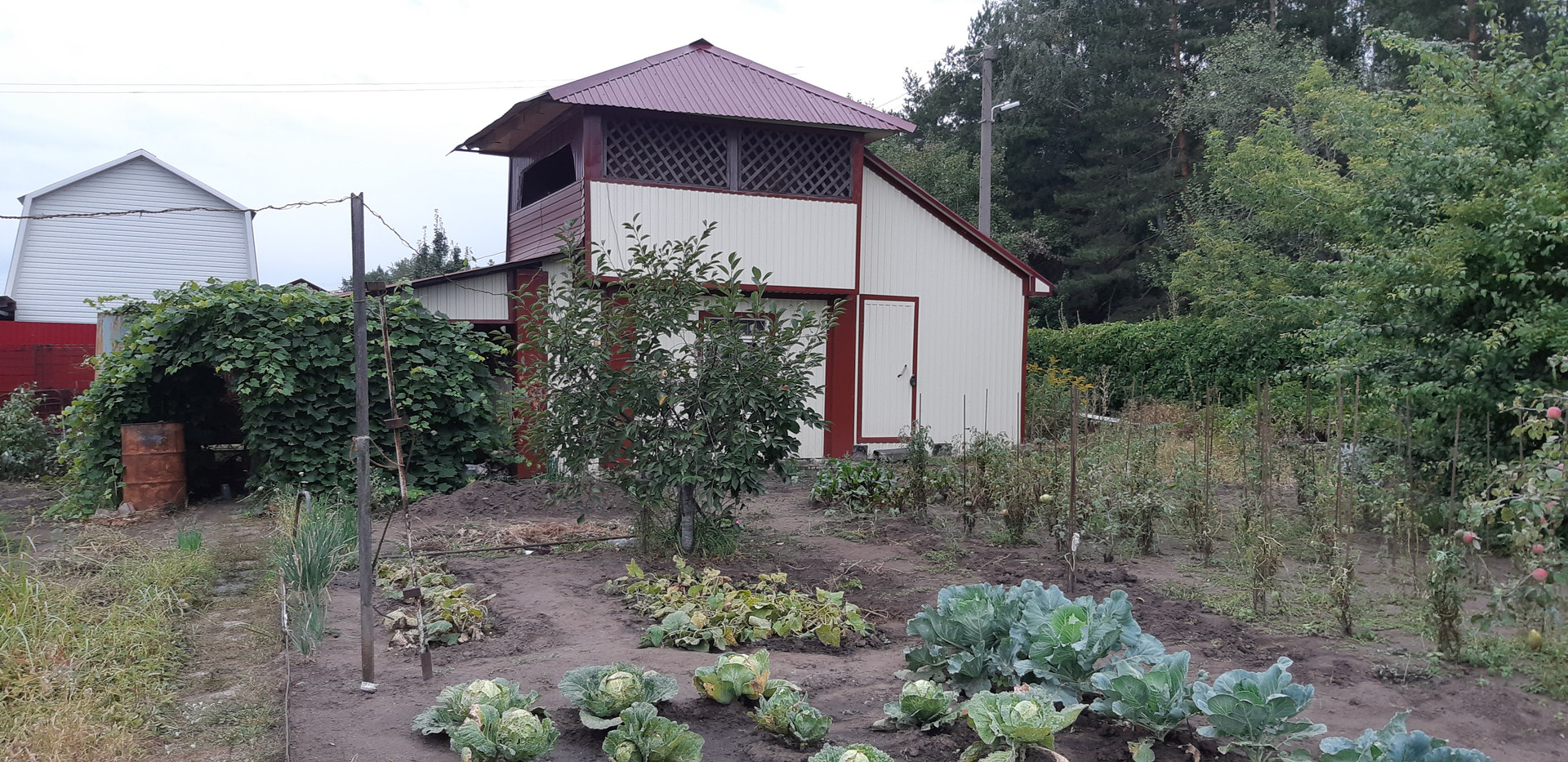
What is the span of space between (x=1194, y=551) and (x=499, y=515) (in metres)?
5.98

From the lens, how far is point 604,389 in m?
6.59

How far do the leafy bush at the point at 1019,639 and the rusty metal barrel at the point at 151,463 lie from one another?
826 cm

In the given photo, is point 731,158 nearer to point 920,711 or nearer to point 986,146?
point 986,146

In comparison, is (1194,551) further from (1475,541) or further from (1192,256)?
(1192,256)

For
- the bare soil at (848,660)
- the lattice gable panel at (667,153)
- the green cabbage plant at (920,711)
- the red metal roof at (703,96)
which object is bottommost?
the bare soil at (848,660)

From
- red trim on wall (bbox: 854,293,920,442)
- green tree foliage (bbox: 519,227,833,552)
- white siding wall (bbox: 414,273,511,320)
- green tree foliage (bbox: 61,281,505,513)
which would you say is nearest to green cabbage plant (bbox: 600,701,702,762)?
green tree foliage (bbox: 519,227,833,552)

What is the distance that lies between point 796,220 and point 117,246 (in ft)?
69.6

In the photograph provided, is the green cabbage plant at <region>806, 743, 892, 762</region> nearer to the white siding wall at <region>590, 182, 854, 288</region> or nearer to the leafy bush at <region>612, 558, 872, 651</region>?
the leafy bush at <region>612, 558, 872, 651</region>

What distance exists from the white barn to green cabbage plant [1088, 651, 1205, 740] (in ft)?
21.8

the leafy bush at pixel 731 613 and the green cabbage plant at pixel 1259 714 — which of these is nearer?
the green cabbage plant at pixel 1259 714

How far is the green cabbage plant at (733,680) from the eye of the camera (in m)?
3.95

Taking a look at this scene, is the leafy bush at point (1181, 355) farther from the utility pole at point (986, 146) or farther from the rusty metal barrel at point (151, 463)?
the rusty metal barrel at point (151, 463)

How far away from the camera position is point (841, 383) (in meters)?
12.6

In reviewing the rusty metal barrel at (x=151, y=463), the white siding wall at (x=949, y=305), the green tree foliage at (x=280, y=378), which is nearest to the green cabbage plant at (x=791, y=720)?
the green tree foliage at (x=280, y=378)
